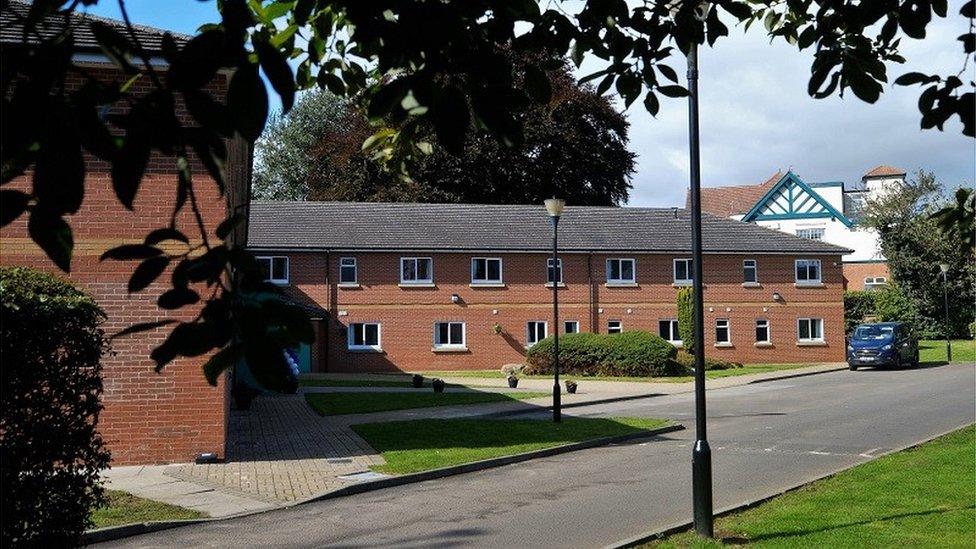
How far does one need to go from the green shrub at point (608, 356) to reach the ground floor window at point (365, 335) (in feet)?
22.8

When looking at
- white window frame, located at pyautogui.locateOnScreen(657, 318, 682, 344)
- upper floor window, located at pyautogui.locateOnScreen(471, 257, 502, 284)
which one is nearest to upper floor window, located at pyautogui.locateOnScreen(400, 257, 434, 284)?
upper floor window, located at pyautogui.locateOnScreen(471, 257, 502, 284)

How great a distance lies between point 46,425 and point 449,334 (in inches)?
1359

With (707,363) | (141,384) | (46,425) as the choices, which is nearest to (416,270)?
(707,363)

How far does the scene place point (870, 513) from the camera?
9453 millimetres

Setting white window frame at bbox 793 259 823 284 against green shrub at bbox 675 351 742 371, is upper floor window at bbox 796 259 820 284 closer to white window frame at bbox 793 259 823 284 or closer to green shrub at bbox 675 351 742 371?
white window frame at bbox 793 259 823 284

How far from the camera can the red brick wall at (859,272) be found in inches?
2781

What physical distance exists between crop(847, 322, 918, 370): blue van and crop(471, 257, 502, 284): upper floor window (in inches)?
612

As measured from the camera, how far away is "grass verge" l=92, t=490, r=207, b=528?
1005 centimetres

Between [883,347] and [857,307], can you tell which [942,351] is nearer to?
[857,307]

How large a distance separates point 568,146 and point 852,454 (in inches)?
1419

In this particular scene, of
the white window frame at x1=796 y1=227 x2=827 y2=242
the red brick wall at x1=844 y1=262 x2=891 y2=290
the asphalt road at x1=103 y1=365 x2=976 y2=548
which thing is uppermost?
the white window frame at x1=796 y1=227 x2=827 y2=242

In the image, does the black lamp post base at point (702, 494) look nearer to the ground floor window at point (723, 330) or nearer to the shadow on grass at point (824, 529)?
the shadow on grass at point (824, 529)

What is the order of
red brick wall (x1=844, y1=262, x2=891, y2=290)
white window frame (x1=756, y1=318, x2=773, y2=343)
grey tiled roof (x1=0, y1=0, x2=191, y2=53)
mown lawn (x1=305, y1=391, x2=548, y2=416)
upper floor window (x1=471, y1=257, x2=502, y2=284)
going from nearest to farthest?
grey tiled roof (x1=0, y1=0, x2=191, y2=53) < mown lawn (x1=305, y1=391, x2=548, y2=416) < upper floor window (x1=471, y1=257, x2=502, y2=284) < white window frame (x1=756, y1=318, x2=773, y2=343) < red brick wall (x1=844, y1=262, x2=891, y2=290)

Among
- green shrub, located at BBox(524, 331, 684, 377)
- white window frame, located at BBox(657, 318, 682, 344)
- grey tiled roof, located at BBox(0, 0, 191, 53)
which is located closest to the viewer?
grey tiled roof, located at BBox(0, 0, 191, 53)
